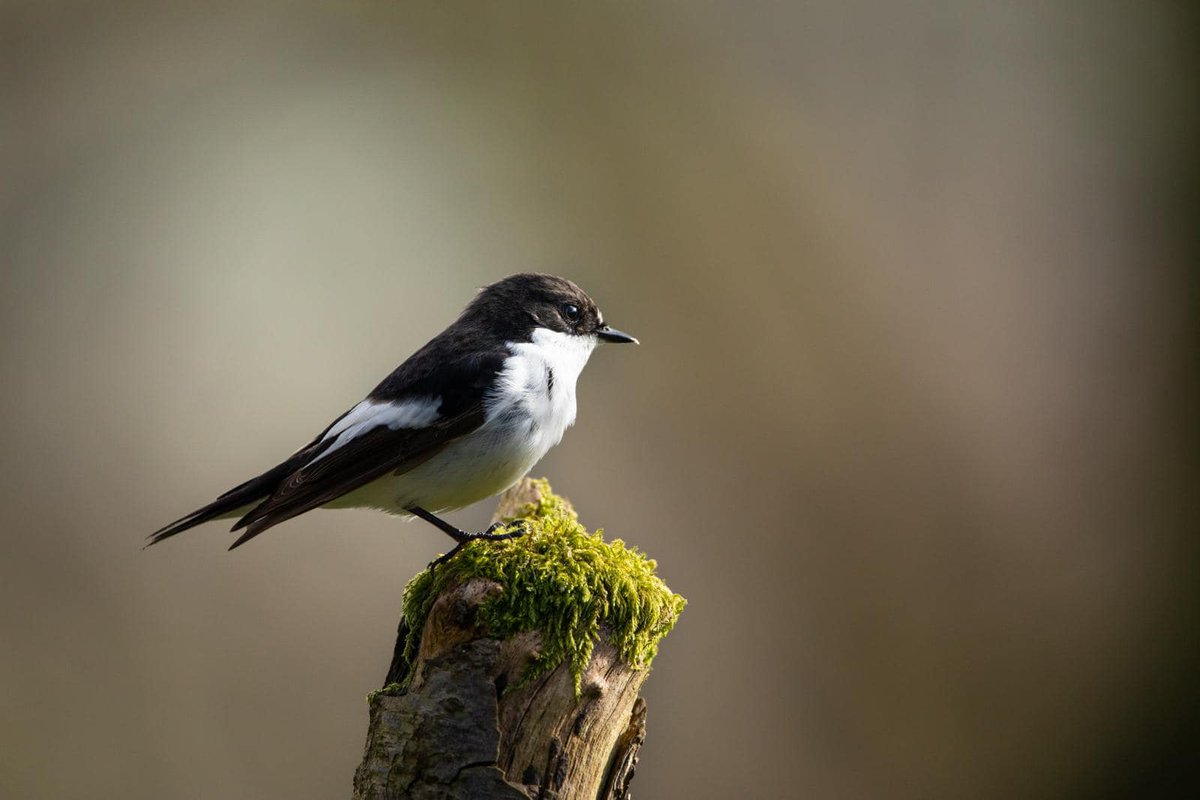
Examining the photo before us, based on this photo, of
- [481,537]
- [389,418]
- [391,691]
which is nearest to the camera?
[391,691]

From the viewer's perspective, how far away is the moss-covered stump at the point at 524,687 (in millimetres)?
2643

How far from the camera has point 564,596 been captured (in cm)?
285

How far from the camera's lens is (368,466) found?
3863 millimetres

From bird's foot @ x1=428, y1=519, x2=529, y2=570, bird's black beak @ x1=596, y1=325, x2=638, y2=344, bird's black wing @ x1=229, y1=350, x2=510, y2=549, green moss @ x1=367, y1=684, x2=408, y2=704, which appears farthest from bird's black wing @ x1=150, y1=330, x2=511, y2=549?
green moss @ x1=367, y1=684, x2=408, y2=704

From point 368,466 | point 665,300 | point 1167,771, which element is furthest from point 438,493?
point 1167,771

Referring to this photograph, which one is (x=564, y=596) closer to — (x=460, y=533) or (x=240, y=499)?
(x=460, y=533)

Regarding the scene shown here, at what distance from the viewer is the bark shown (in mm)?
2629

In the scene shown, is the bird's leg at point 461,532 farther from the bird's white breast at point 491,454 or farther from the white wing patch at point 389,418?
the white wing patch at point 389,418

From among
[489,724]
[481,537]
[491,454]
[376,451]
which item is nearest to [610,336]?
[491,454]

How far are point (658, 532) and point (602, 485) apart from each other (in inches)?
22.7

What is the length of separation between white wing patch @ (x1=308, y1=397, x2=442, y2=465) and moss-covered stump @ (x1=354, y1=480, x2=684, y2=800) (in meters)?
0.99

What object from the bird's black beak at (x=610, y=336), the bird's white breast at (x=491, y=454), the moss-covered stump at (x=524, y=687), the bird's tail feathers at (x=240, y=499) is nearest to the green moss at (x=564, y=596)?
the moss-covered stump at (x=524, y=687)

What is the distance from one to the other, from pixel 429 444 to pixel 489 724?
4.81 feet

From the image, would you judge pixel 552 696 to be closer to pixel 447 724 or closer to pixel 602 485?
pixel 447 724
